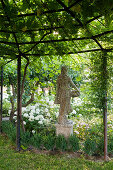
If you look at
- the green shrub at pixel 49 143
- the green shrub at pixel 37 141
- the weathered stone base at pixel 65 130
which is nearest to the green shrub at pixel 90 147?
the weathered stone base at pixel 65 130

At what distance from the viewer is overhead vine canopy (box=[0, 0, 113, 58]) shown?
1.38 metres

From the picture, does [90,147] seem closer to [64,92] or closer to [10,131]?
[64,92]

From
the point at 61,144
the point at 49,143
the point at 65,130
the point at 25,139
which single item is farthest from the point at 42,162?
the point at 65,130

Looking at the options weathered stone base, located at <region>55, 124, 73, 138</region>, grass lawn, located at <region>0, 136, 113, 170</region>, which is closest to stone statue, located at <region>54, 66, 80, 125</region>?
weathered stone base, located at <region>55, 124, 73, 138</region>

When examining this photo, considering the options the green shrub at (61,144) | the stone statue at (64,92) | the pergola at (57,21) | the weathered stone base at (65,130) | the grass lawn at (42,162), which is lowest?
the grass lawn at (42,162)

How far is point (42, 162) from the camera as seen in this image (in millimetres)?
3461

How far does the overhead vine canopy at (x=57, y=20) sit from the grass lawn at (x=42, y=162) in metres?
2.30

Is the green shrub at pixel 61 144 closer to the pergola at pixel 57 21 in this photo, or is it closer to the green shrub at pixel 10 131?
the pergola at pixel 57 21

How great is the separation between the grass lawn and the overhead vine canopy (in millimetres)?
2298

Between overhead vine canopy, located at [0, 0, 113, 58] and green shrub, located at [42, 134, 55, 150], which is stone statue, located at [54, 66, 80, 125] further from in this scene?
overhead vine canopy, located at [0, 0, 113, 58]

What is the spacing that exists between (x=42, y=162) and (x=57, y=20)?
9.38 ft

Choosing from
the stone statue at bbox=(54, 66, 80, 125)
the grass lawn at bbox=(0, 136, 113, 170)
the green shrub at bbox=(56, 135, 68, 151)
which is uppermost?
the stone statue at bbox=(54, 66, 80, 125)

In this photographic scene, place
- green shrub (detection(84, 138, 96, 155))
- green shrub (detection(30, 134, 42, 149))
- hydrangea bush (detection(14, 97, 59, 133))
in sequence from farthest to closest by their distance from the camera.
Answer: hydrangea bush (detection(14, 97, 59, 133))
green shrub (detection(30, 134, 42, 149))
green shrub (detection(84, 138, 96, 155))

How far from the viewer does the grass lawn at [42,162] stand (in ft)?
10.6
